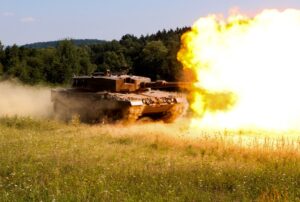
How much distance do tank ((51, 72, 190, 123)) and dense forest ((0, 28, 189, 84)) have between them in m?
22.6

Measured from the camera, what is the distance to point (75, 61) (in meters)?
72.1

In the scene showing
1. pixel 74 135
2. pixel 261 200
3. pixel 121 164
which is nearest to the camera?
Answer: pixel 261 200

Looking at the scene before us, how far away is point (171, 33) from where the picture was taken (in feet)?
262

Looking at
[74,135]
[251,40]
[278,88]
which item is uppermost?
[251,40]

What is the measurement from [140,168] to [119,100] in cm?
1047

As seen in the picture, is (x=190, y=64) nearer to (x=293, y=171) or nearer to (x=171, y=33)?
(x=293, y=171)

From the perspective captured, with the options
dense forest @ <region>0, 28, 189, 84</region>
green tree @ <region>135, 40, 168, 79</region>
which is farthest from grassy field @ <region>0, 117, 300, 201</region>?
green tree @ <region>135, 40, 168, 79</region>

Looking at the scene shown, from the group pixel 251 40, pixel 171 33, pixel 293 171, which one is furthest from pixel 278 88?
pixel 171 33

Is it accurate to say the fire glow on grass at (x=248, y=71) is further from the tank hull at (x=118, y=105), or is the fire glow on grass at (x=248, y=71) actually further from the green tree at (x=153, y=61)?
the green tree at (x=153, y=61)

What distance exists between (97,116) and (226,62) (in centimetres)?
569

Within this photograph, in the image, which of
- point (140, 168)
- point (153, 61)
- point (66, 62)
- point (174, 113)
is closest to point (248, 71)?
point (174, 113)

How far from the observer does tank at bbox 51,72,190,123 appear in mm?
22500

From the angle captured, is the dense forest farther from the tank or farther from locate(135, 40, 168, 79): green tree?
the tank

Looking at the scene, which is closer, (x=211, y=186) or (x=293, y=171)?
(x=211, y=186)
